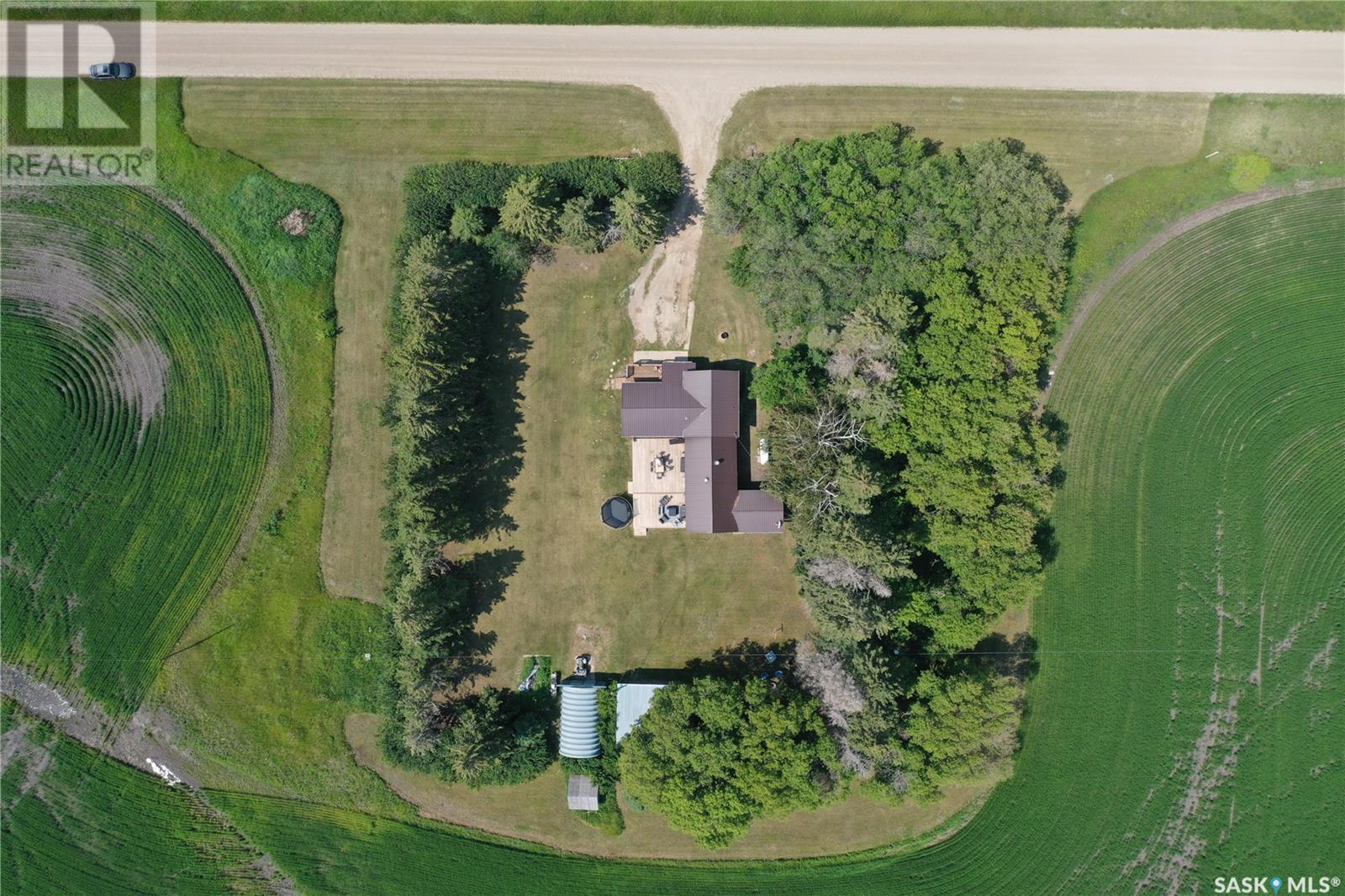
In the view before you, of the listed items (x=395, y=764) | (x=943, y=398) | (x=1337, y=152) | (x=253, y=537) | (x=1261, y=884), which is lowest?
(x=1261, y=884)

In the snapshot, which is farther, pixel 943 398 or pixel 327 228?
pixel 327 228

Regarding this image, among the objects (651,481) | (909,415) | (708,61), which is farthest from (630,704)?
(708,61)

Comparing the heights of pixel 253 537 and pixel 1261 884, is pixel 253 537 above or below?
above

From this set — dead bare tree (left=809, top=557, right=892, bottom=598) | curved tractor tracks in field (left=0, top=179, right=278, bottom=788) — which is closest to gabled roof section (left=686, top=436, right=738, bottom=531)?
dead bare tree (left=809, top=557, right=892, bottom=598)

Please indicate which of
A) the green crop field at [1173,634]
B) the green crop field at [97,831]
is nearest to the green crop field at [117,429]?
the green crop field at [97,831]

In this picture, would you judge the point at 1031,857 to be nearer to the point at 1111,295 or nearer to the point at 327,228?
the point at 1111,295

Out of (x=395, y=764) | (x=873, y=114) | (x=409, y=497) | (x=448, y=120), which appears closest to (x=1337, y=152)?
(x=873, y=114)
